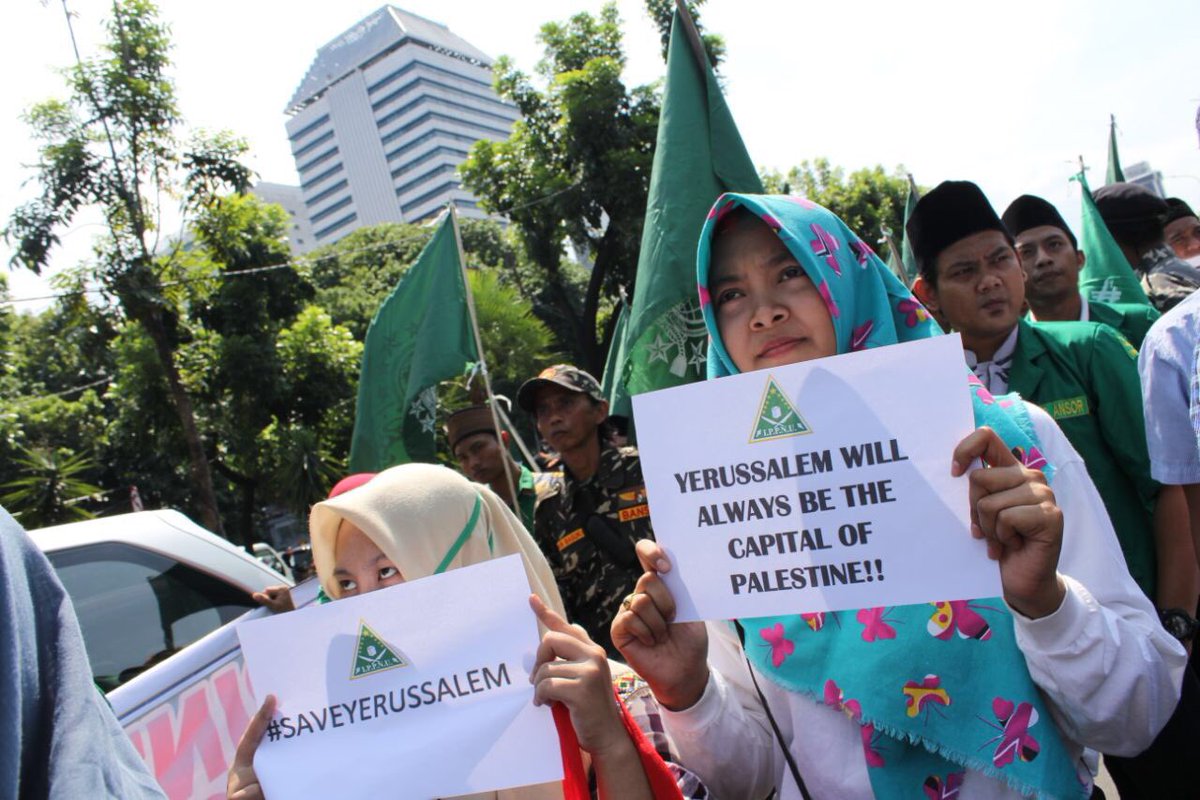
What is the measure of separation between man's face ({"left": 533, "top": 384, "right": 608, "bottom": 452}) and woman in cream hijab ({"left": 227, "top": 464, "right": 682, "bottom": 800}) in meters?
1.62

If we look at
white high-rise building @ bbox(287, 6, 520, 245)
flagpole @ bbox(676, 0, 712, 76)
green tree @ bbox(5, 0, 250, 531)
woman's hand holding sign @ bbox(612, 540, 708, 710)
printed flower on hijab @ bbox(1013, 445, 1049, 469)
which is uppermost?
white high-rise building @ bbox(287, 6, 520, 245)

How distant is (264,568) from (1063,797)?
2806mm

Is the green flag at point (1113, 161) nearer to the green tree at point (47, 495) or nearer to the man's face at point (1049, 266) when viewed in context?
the man's face at point (1049, 266)

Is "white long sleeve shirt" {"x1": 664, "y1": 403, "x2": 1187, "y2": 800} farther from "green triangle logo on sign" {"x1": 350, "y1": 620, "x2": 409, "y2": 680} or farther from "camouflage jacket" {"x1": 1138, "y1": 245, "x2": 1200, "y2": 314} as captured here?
"camouflage jacket" {"x1": 1138, "y1": 245, "x2": 1200, "y2": 314}

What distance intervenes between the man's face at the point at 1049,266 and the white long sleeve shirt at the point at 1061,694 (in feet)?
7.81

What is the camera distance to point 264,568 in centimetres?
318

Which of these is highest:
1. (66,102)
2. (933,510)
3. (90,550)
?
→ (66,102)

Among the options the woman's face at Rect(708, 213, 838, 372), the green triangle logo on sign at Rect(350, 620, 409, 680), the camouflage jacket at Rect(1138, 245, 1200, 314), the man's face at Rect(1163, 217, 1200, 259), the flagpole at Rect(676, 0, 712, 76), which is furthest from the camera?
the man's face at Rect(1163, 217, 1200, 259)

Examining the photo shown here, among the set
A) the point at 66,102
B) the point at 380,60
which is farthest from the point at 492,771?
the point at 380,60

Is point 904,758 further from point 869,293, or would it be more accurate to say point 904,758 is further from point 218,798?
point 218,798

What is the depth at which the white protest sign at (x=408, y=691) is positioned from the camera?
131 cm

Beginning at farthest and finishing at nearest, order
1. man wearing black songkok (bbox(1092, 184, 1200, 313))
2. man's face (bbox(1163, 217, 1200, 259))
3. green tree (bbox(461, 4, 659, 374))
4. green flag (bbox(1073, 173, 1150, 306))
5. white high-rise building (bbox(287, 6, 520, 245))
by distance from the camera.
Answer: white high-rise building (bbox(287, 6, 520, 245)) → green tree (bbox(461, 4, 659, 374)) → man's face (bbox(1163, 217, 1200, 259)) → man wearing black songkok (bbox(1092, 184, 1200, 313)) → green flag (bbox(1073, 173, 1150, 306))

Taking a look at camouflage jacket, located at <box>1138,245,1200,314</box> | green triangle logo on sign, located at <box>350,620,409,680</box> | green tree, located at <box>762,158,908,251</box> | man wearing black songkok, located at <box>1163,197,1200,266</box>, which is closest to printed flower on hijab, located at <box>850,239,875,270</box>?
green triangle logo on sign, located at <box>350,620,409,680</box>

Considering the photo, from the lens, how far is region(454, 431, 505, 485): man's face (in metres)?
4.53
